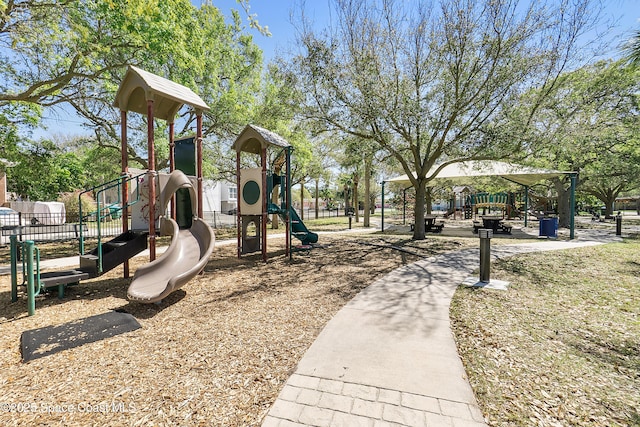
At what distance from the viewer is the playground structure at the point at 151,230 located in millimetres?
4709

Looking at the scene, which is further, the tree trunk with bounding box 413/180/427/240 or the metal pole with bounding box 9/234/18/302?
the tree trunk with bounding box 413/180/427/240

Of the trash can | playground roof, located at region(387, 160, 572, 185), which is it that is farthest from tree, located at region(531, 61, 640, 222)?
the trash can

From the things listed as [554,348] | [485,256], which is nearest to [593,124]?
[485,256]

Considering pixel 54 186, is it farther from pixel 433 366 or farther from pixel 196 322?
pixel 433 366

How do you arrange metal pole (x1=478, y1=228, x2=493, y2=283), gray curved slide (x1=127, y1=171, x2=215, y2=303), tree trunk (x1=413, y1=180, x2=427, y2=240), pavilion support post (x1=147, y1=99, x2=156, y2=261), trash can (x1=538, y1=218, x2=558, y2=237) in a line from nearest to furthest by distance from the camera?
gray curved slide (x1=127, y1=171, x2=215, y2=303), pavilion support post (x1=147, y1=99, x2=156, y2=261), metal pole (x1=478, y1=228, x2=493, y2=283), trash can (x1=538, y1=218, x2=558, y2=237), tree trunk (x1=413, y1=180, x2=427, y2=240)

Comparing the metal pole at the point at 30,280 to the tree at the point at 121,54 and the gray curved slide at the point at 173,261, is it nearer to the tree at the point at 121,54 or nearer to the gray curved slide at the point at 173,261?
the gray curved slide at the point at 173,261

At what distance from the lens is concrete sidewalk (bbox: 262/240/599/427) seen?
7.36 feet

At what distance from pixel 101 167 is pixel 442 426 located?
20.2m

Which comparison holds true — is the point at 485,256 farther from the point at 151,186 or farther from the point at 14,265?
the point at 14,265

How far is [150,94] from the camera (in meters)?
5.71

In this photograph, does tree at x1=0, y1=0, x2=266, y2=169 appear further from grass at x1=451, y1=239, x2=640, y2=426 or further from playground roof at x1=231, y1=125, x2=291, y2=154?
grass at x1=451, y1=239, x2=640, y2=426

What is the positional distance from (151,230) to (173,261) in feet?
2.94

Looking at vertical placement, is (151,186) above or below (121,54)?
below

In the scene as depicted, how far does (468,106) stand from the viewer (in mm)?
10125
